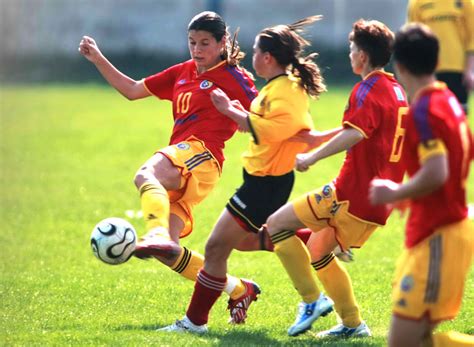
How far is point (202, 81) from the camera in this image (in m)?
8.04

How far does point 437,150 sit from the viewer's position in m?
5.03

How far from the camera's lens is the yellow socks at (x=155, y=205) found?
23.2 ft

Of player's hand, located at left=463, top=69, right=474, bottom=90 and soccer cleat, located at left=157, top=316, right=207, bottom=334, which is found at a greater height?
player's hand, located at left=463, top=69, right=474, bottom=90

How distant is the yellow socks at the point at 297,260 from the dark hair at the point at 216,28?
1.77 meters

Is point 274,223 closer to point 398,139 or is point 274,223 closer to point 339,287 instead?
point 339,287

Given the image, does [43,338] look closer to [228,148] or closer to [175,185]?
[175,185]

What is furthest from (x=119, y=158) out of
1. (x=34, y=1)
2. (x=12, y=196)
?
(x=34, y=1)

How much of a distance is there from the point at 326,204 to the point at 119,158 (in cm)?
1241

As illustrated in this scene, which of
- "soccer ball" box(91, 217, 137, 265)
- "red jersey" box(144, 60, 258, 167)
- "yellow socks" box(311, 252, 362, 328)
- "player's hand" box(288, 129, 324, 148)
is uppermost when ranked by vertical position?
"player's hand" box(288, 129, 324, 148)

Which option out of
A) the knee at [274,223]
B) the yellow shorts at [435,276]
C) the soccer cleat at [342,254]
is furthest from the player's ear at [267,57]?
the yellow shorts at [435,276]

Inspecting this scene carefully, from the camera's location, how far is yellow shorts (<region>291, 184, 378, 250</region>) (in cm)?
684

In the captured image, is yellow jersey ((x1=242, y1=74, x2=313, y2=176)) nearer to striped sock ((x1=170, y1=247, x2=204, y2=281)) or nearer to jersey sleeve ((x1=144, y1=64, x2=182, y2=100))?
striped sock ((x1=170, y1=247, x2=204, y2=281))

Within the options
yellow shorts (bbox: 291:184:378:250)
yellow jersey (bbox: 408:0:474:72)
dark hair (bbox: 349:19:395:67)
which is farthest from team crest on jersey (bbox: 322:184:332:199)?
yellow jersey (bbox: 408:0:474:72)

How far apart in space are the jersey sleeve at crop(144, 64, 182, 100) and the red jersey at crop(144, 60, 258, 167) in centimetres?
23
